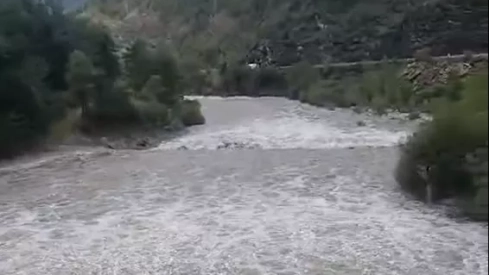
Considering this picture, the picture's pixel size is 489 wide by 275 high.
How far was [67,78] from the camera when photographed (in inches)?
477

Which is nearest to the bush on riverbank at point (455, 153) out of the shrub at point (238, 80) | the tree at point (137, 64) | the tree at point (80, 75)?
the tree at point (80, 75)

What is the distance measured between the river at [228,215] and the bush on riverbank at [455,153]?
0.94 feet

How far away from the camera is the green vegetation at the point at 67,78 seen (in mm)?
10570

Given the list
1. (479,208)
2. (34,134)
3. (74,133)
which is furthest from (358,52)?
(74,133)

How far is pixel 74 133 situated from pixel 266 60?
419cm

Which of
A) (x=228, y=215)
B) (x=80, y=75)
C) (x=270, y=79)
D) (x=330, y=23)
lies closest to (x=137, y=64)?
(x=80, y=75)

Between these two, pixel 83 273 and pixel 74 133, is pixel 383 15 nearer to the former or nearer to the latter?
pixel 83 273

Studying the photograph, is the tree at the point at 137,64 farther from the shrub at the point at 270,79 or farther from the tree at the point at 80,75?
the shrub at the point at 270,79

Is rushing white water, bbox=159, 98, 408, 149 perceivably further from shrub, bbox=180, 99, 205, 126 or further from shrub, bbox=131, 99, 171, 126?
shrub, bbox=131, 99, 171, 126

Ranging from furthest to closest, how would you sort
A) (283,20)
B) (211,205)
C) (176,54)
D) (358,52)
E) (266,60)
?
1. (176,54)
2. (266,60)
3. (211,205)
4. (283,20)
5. (358,52)

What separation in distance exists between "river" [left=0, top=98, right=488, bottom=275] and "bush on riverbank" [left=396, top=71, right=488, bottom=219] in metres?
0.29

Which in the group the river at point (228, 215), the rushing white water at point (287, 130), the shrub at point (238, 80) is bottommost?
the river at point (228, 215)

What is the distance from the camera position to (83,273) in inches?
212

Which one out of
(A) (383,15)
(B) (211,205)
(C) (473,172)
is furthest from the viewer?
(B) (211,205)
